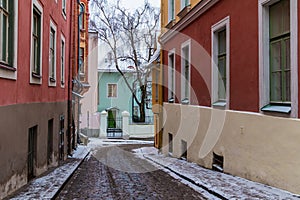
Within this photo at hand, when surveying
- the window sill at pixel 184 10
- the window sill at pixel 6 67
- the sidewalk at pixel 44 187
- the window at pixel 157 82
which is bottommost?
the sidewalk at pixel 44 187

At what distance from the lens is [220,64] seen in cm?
1091

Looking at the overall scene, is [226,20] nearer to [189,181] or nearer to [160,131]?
[189,181]

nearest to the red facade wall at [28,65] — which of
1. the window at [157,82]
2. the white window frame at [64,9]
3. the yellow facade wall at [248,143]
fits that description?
the white window frame at [64,9]

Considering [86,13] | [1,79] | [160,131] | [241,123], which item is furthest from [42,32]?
[86,13]

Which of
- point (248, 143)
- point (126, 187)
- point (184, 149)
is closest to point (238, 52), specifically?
point (248, 143)

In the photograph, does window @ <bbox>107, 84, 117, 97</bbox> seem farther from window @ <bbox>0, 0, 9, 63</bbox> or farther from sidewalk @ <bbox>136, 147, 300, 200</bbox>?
window @ <bbox>0, 0, 9, 63</bbox>

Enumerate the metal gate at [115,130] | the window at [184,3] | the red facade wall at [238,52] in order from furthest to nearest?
1. the metal gate at [115,130]
2. the window at [184,3]
3. the red facade wall at [238,52]

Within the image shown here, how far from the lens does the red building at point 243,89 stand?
689 cm

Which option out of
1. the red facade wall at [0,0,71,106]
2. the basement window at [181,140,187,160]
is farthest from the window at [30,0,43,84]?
the basement window at [181,140,187,160]

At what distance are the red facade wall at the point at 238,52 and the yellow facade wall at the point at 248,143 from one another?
0.38 meters

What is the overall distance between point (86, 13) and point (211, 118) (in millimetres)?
20190

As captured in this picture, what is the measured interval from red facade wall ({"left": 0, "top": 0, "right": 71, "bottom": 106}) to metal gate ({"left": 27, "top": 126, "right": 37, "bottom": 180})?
77cm

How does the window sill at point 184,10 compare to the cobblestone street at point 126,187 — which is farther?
the window sill at point 184,10

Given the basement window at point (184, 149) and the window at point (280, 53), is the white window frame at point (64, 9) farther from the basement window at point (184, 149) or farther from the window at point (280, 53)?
the window at point (280, 53)
